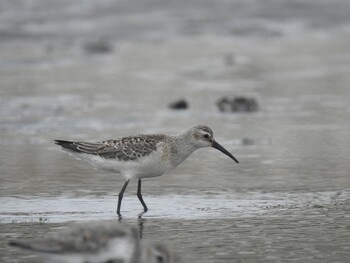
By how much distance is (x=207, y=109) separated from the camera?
19.0m

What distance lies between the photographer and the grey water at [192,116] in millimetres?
10945

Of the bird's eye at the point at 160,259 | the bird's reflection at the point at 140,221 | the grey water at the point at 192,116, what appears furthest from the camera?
the grey water at the point at 192,116

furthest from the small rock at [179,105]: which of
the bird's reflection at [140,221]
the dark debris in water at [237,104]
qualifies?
the bird's reflection at [140,221]

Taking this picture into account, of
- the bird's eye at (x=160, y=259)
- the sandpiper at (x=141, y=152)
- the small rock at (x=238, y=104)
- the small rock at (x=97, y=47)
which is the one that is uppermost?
the small rock at (x=97, y=47)

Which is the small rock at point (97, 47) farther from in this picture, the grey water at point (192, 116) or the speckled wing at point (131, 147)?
the speckled wing at point (131, 147)

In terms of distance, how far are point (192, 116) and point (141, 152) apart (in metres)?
6.30

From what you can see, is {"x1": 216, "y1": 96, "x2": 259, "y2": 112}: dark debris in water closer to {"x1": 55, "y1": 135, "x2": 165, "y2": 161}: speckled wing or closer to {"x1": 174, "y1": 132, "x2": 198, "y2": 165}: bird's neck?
{"x1": 174, "y1": 132, "x2": 198, "y2": 165}: bird's neck

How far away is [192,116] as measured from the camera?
1828cm

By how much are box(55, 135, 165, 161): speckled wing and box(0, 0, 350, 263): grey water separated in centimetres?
60

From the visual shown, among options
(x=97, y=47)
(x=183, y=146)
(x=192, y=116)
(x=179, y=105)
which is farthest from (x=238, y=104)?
(x=97, y=47)

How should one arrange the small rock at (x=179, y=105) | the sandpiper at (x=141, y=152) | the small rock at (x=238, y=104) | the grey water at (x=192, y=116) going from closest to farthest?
the grey water at (x=192, y=116) < the sandpiper at (x=141, y=152) < the small rock at (x=238, y=104) < the small rock at (x=179, y=105)

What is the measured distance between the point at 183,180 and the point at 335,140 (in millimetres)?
3423

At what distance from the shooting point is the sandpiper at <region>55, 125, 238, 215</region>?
1202 cm

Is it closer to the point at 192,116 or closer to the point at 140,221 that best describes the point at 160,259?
the point at 140,221
